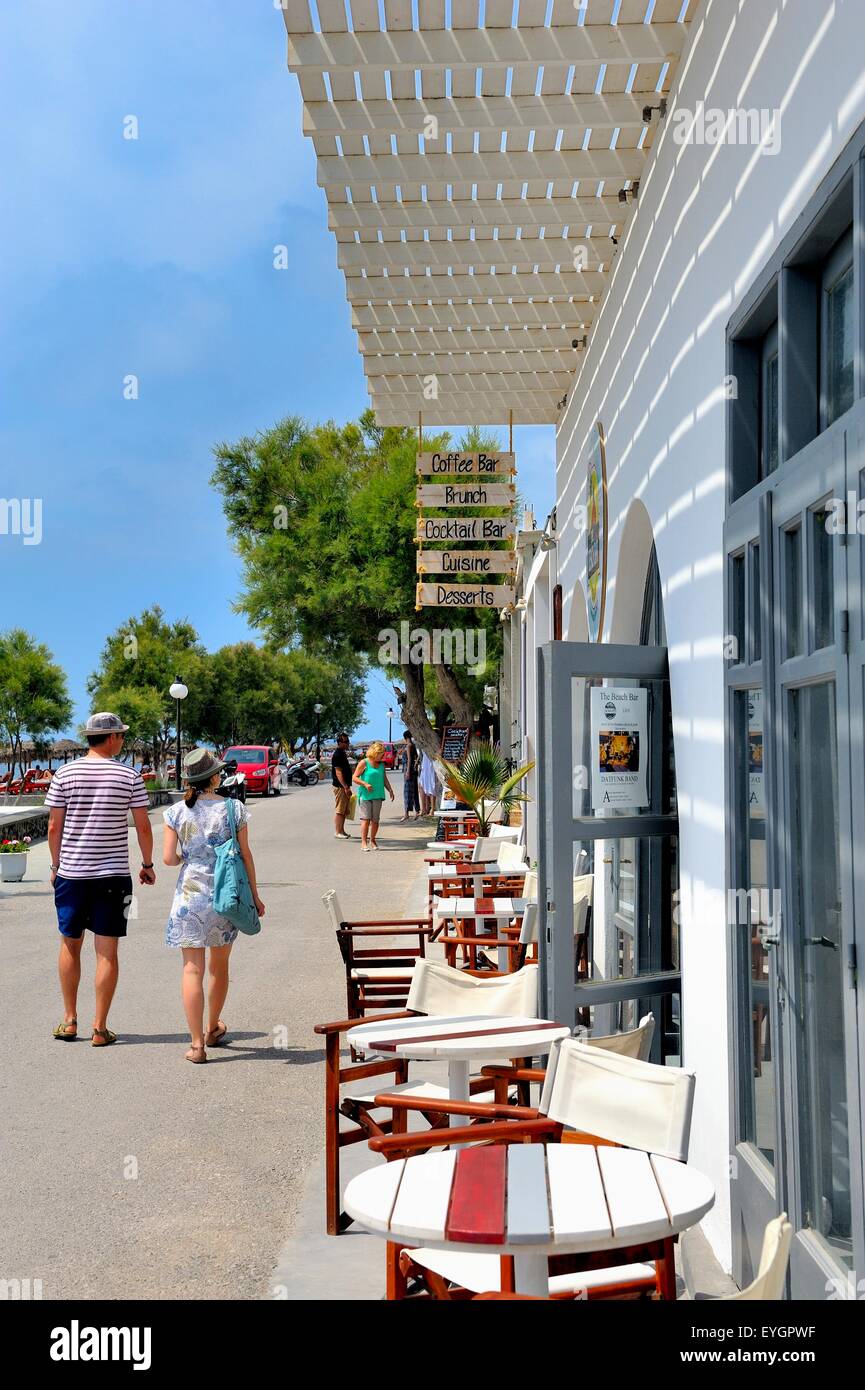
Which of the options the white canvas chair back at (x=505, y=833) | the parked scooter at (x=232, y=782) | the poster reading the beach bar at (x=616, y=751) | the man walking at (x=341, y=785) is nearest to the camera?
the poster reading the beach bar at (x=616, y=751)

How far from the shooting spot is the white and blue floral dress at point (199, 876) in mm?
6738

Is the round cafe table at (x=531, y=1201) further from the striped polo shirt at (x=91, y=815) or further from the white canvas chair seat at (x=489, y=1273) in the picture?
the striped polo shirt at (x=91, y=815)

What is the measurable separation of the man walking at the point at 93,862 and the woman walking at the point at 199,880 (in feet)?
1.25

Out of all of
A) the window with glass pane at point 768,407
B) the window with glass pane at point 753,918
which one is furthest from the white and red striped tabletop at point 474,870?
the window with glass pane at point 768,407

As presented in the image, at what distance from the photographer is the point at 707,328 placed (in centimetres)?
465

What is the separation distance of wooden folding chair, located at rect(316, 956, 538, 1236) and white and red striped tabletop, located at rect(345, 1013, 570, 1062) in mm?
138

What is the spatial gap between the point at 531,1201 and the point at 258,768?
4061 cm

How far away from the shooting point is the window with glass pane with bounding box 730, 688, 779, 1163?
153 inches

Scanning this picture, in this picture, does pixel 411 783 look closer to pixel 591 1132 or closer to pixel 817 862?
pixel 591 1132

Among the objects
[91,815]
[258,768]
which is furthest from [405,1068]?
[258,768]

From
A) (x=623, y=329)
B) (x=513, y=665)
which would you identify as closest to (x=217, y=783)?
(x=623, y=329)

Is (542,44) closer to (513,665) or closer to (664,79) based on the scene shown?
(664,79)

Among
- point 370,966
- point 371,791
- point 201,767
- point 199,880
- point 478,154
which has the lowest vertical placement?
point 370,966

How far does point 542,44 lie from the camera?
5215mm
